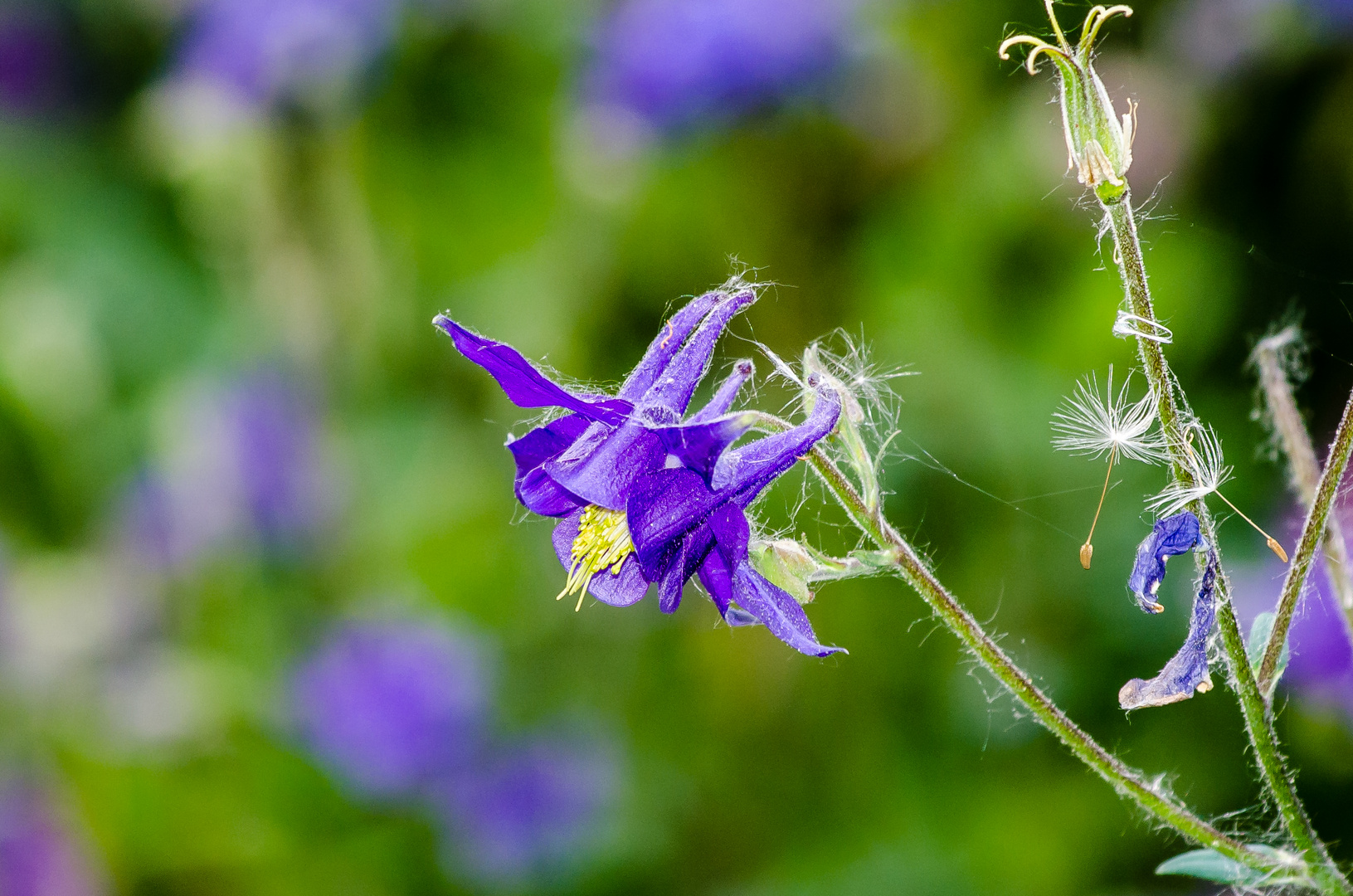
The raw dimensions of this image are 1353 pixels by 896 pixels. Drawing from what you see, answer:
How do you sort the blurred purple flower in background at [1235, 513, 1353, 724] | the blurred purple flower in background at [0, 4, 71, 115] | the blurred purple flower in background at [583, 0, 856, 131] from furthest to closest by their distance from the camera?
the blurred purple flower in background at [0, 4, 71, 115] → the blurred purple flower in background at [583, 0, 856, 131] → the blurred purple flower in background at [1235, 513, 1353, 724]

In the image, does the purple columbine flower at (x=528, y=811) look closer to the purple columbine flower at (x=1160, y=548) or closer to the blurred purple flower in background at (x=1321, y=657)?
the blurred purple flower in background at (x=1321, y=657)

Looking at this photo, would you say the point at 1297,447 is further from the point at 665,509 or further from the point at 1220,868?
the point at 665,509

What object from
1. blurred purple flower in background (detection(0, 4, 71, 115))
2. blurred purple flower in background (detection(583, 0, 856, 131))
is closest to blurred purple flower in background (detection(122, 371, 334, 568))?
blurred purple flower in background (detection(583, 0, 856, 131))

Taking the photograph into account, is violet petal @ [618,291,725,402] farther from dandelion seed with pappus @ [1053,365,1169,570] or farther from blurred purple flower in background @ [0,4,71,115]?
blurred purple flower in background @ [0,4,71,115]

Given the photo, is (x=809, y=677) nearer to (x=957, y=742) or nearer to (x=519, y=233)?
(x=957, y=742)

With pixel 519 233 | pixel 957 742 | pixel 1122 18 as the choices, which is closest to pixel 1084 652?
pixel 957 742

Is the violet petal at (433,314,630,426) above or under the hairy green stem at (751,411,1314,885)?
above
